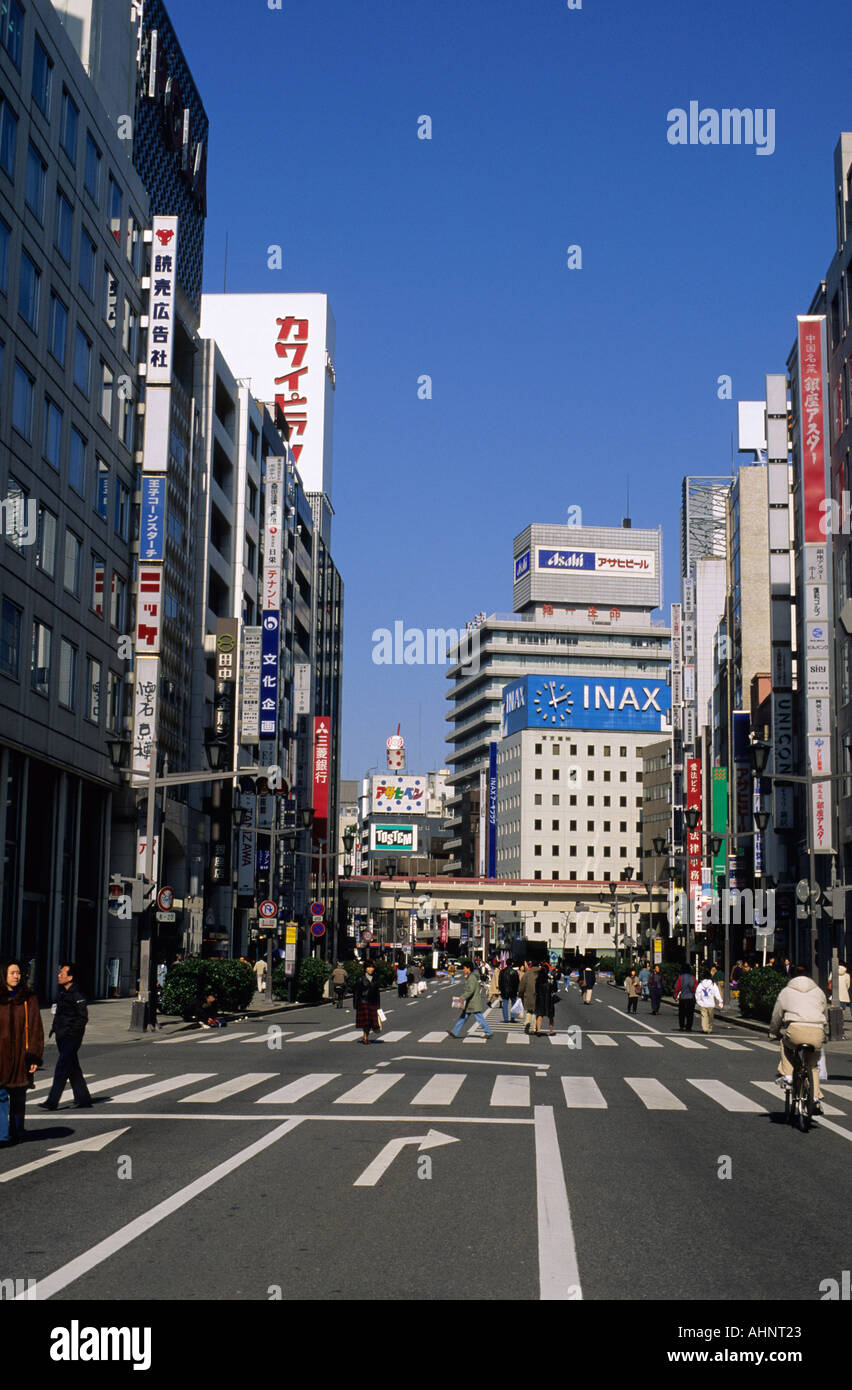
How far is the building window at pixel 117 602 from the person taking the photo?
177 feet

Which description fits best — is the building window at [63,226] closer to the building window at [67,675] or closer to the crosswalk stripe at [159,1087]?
the building window at [67,675]

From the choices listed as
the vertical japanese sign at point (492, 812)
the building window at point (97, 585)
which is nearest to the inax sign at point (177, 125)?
the building window at point (97, 585)

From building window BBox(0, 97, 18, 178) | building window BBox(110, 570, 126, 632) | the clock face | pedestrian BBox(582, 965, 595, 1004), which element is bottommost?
pedestrian BBox(582, 965, 595, 1004)

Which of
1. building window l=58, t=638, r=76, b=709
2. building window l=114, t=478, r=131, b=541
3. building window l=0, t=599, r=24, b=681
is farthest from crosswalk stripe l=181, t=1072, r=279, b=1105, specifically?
building window l=114, t=478, r=131, b=541

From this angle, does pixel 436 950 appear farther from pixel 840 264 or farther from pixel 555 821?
pixel 840 264

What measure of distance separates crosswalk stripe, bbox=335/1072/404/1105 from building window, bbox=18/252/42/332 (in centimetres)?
2863

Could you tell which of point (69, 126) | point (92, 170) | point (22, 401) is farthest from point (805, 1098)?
point (92, 170)

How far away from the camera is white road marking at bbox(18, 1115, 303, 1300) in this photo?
26.7ft

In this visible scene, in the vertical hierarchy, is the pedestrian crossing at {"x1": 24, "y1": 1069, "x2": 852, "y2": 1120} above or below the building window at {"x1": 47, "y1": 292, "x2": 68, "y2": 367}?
below

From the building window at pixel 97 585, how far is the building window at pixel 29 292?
375 inches

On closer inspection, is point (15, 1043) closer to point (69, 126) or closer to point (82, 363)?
point (82, 363)

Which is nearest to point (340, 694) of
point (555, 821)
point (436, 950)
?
point (436, 950)

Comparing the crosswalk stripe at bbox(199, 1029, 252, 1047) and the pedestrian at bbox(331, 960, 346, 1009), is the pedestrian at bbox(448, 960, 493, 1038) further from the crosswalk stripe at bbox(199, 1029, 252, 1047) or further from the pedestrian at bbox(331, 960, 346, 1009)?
the pedestrian at bbox(331, 960, 346, 1009)

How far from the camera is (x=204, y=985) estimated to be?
38906mm
